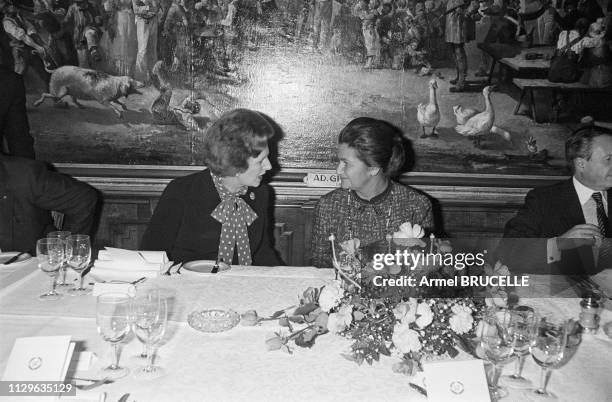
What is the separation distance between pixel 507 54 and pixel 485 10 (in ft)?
1.15

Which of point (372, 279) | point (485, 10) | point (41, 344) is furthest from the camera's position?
point (485, 10)

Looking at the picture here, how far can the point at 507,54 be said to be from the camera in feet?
13.6

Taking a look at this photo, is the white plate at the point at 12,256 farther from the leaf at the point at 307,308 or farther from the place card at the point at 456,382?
the place card at the point at 456,382

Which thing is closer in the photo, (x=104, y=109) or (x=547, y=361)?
(x=547, y=361)

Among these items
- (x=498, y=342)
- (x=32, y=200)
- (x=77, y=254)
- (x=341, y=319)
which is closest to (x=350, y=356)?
(x=341, y=319)

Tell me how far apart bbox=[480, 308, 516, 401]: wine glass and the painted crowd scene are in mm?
2758

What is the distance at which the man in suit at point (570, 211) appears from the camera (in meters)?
2.90

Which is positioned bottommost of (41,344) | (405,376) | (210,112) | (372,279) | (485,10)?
(405,376)

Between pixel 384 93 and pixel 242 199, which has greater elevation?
pixel 384 93

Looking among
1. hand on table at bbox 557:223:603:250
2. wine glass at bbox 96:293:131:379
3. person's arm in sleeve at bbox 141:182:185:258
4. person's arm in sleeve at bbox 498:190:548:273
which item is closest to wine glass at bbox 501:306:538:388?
wine glass at bbox 96:293:131:379

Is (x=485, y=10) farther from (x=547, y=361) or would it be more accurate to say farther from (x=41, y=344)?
(x=41, y=344)

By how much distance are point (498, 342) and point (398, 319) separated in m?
0.27

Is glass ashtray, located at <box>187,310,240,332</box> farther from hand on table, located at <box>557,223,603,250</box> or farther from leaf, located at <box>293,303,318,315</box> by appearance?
hand on table, located at <box>557,223,603,250</box>

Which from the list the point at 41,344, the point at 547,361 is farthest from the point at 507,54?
the point at 41,344
